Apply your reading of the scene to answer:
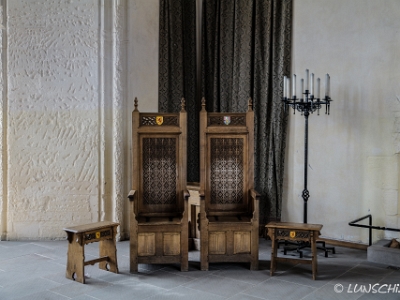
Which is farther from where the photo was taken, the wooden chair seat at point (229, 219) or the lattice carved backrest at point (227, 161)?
the lattice carved backrest at point (227, 161)

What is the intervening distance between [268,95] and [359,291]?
2954 millimetres

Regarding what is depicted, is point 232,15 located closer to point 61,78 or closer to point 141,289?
point 61,78

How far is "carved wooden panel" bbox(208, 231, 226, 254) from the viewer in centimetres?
480

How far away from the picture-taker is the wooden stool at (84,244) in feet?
14.4

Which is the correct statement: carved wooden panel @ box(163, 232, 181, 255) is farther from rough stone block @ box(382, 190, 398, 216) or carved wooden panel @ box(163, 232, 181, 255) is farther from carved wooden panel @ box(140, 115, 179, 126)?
rough stone block @ box(382, 190, 398, 216)

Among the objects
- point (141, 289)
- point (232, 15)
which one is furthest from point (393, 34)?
point (141, 289)

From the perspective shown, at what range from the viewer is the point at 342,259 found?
519cm

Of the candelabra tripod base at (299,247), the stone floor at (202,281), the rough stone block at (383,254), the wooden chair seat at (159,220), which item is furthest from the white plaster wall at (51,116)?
the rough stone block at (383,254)

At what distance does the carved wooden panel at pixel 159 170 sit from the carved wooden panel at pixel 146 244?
520mm

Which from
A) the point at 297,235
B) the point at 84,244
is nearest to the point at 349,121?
the point at 297,235

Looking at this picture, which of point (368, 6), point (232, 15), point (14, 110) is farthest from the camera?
point (232, 15)

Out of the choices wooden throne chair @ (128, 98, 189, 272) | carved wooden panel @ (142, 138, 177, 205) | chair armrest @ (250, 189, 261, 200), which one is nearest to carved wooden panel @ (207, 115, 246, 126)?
wooden throne chair @ (128, 98, 189, 272)

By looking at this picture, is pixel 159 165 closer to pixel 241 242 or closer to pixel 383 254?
pixel 241 242

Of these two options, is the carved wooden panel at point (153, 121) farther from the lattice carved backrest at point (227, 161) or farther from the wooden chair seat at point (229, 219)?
the wooden chair seat at point (229, 219)
